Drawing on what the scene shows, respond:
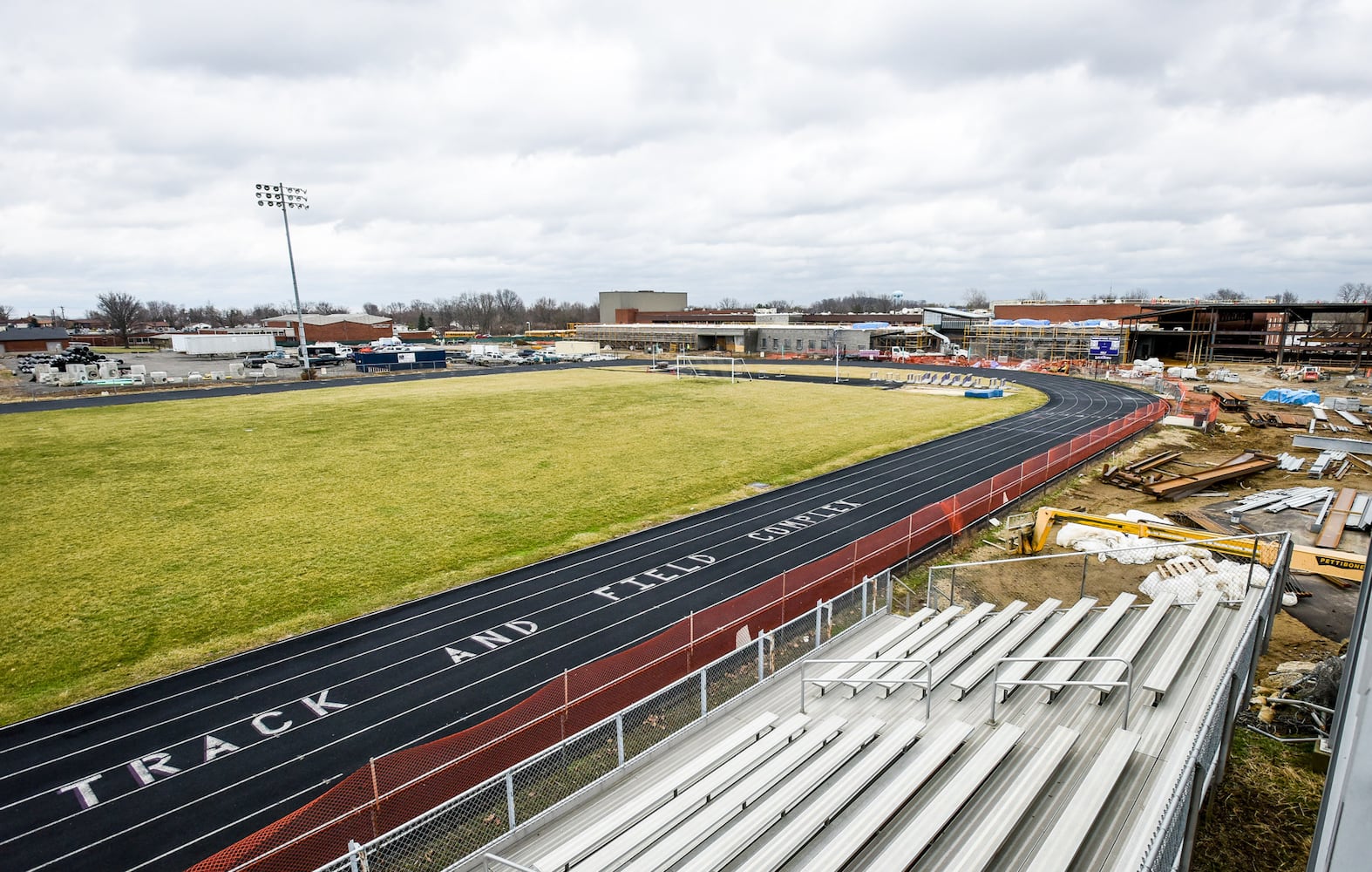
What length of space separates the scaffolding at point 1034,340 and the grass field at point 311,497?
140 feet

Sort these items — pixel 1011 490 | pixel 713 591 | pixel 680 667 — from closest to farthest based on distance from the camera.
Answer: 1. pixel 680 667
2. pixel 713 591
3. pixel 1011 490

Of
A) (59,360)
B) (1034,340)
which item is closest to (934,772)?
(1034,340)

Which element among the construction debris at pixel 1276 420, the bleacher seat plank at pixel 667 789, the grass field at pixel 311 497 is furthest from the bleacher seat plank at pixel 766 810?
the construction debris at pixel 1276 420

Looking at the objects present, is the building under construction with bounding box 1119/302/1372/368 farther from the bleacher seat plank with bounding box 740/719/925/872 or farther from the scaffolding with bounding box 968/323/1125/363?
the bleacher seat plank with bounding box 740/719/925/872

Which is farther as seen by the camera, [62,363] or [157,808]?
[62,363]

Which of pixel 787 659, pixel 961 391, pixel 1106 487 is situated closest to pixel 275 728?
pixel 787 659

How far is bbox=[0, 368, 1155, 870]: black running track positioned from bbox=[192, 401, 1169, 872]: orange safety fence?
2.20 metres

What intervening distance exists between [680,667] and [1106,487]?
80.1ft

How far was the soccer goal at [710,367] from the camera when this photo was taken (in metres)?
79.3

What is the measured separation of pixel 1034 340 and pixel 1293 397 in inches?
1836

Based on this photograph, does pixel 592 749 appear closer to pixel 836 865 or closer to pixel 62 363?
pixel 836 865

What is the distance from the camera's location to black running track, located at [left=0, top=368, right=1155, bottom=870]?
10805mm

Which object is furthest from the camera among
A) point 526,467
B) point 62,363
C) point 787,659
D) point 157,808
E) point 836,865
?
point 62,363

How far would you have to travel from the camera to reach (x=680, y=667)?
12.8m
